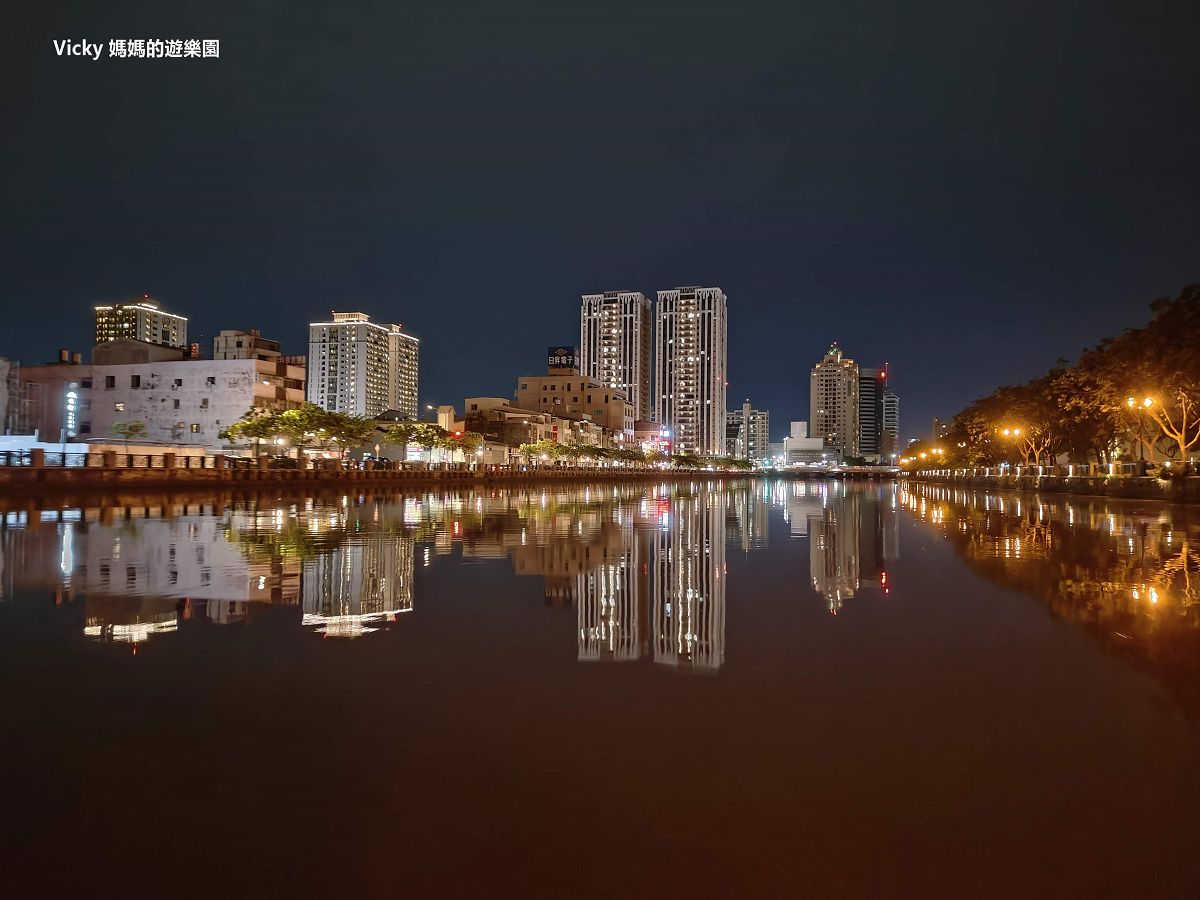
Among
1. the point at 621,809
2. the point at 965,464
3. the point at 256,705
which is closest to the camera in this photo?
the point at 621,809

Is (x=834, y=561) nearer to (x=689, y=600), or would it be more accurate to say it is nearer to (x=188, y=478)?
(x=689, y=600)

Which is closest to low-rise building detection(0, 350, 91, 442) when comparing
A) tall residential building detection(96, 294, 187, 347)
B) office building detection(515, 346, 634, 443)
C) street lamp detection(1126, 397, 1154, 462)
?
street lamp detection(1126, 397, 1154, 462)

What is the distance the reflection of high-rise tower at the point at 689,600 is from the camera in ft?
20.1

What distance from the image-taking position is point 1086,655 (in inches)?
237

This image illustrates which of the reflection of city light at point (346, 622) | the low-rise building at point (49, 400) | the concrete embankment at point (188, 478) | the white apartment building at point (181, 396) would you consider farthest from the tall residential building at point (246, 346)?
the reflection of city light at point (346, 622)

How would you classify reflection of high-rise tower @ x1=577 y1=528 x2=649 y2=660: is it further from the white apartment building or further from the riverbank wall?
the white apartment building

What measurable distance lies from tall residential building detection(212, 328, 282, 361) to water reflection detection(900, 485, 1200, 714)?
74130 mm

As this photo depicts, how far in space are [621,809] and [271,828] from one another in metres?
1.39

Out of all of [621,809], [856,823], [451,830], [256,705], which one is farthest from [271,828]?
[856,823]

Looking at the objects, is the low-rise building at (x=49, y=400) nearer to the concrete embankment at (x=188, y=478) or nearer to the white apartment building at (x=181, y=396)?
the white apartment building at (x=181, y=396)

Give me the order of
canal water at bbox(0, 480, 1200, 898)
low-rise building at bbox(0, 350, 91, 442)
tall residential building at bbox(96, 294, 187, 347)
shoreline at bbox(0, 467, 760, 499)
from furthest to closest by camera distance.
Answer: tall residential building at bbox(96, 294, 187, 347) → low-rise building at bbox(0, 350, 91, 442) → shoreline at bbox(0, 467, 760, 499) → canal water at bbox(0, 480, 1200, 898)

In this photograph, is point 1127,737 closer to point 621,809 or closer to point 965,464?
point 621,809

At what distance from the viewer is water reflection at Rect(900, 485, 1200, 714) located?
6152 mm

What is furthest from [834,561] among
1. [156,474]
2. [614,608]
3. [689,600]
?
[156,474]
